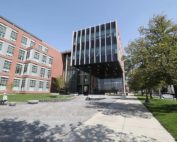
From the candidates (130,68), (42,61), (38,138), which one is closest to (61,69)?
(42,61)

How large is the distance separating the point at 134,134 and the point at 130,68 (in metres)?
13.8

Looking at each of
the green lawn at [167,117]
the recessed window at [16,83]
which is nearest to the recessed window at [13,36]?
the recessed window at [16,83]

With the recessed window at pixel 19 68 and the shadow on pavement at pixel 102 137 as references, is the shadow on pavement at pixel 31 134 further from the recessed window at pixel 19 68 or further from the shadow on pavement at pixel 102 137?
the recessed window at pixel 19 68

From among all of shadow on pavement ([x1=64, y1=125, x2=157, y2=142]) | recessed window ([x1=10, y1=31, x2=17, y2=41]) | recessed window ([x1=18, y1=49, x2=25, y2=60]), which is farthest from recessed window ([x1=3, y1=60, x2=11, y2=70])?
shadow on pavement ([x1=64, y1=125, x2=157, y2=142])

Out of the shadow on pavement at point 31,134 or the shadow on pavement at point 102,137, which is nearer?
the shadow on pavement at point 102,137

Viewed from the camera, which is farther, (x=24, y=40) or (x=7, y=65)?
(x=24, y=40)

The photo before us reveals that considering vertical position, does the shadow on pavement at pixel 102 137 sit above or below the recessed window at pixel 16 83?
below

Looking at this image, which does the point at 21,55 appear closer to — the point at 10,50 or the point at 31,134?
the point at 10,50

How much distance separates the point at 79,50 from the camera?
54.3 metres

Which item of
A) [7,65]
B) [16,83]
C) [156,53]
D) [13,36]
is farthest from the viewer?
[16,83]

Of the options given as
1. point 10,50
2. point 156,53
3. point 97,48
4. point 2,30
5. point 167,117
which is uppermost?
point 97,48

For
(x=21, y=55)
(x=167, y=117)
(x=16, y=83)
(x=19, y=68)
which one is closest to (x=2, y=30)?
(x=21, y=55)

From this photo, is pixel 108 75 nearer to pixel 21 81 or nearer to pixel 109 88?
pixel 109 88

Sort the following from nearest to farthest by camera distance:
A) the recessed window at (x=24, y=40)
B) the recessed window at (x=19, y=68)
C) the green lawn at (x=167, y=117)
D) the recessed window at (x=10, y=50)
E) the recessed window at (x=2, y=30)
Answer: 1. the green lawn at (x=167, y=117)
2. the recessed window at (x=2, y=30)
3. the recessed window at (x=10, y=50)
4. the recessed window at (x=19, y=68)
5. the recessed window at (x=24, y=40)
